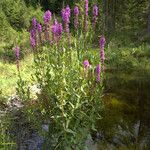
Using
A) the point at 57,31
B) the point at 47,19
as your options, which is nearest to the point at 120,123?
the point at 57,31

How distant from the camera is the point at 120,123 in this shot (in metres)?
9.22

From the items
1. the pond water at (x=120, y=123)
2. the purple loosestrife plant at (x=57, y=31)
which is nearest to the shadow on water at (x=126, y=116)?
the pond water at (x=120, y=123)

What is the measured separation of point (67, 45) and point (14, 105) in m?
3.42

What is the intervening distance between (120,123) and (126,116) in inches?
16.8

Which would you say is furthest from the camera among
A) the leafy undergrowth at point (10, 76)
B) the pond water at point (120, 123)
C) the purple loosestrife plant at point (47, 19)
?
the leafy undergrowth at point (10, 76)

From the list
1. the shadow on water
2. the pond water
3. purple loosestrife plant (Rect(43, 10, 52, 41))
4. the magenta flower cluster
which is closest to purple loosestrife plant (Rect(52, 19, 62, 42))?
the magenta flower cluster

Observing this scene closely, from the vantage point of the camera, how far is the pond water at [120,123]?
8.11 metres

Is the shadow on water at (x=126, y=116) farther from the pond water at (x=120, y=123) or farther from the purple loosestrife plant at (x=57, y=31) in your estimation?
the purple loosestrife plant at (x=57, y=31)

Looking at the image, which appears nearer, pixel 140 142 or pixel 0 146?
pixel 0 146

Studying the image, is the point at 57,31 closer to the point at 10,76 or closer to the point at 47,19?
the point at 47,19

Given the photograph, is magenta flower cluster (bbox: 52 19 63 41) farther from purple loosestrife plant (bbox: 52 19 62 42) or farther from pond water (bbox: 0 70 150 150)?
pond water (bbox: 0 70 150 150)

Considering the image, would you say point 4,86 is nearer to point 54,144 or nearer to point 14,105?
point 14,105

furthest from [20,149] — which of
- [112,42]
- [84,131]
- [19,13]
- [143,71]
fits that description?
[19,13]

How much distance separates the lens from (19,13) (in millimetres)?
23984
